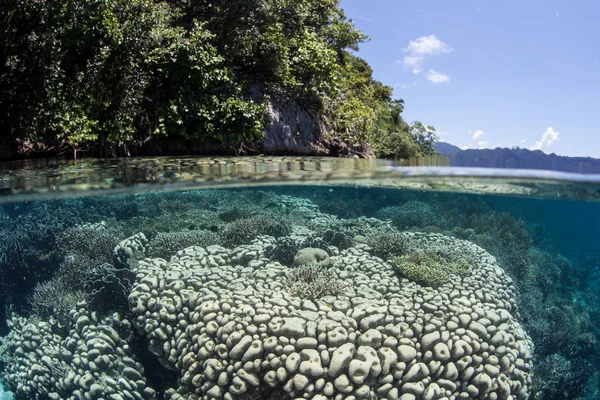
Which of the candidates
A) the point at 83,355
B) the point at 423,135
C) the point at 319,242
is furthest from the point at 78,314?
the point at 423,135

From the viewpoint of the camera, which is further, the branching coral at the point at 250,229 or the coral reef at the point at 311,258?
the branching coral at the point at 250,229

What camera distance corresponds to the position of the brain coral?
596 centimetres

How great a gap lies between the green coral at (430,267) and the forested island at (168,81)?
7221mm

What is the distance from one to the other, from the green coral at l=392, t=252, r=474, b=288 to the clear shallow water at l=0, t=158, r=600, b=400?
37mm

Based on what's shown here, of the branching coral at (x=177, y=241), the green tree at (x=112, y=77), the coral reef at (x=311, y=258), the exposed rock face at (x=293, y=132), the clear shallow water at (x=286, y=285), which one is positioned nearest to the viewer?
the clear shallow water at (x=286, y=285)

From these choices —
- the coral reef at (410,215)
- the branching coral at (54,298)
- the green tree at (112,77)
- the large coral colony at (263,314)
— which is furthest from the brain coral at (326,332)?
the green tree at (112,77)

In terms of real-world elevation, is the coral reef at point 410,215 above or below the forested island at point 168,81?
below

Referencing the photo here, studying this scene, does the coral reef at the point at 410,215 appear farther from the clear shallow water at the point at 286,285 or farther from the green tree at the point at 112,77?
the green tree at the point at 112,77

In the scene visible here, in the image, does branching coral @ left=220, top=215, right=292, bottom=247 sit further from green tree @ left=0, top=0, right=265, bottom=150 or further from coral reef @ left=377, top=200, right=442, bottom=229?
green tree @ left=0, top=0, right=265, bottom=150

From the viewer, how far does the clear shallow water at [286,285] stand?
20.4 feet

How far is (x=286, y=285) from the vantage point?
7.19m

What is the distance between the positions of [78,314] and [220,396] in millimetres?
3456

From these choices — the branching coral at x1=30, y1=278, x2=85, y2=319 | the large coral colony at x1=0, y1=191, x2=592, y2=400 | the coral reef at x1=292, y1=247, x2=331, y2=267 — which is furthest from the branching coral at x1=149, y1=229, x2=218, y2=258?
the coral reef at x1=292, y1=247, x2=331, y2=267

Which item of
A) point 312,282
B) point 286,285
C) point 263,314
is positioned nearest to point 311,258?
point 312,282
